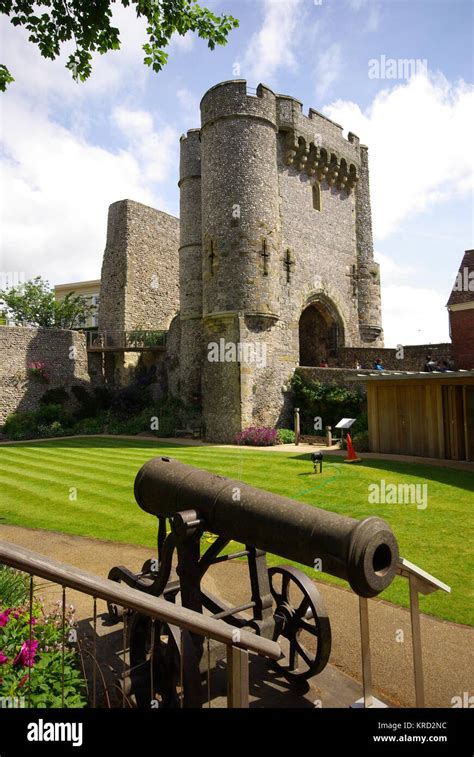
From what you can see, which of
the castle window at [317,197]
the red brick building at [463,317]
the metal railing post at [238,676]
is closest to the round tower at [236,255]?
the castle window at [317,197]

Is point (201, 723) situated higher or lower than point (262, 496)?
lower

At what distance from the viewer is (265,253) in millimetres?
20859

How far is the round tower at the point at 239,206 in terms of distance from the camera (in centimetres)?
2048

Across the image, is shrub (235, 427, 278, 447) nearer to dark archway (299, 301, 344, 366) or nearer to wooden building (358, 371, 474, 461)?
wooden building (358, 371, 474, 461)

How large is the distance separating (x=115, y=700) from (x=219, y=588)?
267cm

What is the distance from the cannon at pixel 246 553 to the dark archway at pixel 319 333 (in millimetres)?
22271

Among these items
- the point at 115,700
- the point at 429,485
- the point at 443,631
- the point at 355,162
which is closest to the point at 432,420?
the point at 429,485

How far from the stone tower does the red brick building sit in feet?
23.1

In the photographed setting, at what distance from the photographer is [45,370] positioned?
28.3 meters

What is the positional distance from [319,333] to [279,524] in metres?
24.4

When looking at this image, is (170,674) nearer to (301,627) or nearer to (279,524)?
(301,627)

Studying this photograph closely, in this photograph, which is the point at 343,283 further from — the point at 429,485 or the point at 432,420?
the point at 429,485

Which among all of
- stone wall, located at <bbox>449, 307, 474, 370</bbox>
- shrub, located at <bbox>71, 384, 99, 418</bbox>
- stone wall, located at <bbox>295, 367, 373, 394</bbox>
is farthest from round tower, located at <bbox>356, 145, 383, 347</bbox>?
shrub, located at <bbox>71, 384, 99, 418</bbox>

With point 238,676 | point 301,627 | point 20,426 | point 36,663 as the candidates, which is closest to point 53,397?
point 20,426
